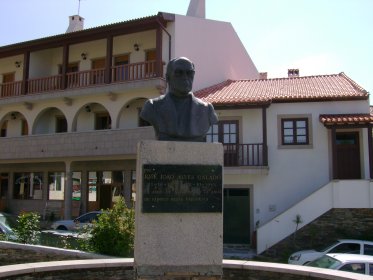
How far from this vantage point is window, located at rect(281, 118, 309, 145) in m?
21.3

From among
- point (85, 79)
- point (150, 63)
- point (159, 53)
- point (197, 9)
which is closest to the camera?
point (159, 53)

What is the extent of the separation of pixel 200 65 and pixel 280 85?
4.39 meters

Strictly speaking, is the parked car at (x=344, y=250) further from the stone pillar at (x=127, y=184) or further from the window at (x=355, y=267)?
the stone pillar at (x=127, y=184)

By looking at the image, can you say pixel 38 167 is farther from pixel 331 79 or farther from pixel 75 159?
pixel 331 79

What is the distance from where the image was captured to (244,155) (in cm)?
2142

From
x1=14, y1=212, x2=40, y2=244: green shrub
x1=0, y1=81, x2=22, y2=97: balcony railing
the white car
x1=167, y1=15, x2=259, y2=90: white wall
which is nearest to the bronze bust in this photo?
x1=14, y1=212, x2=40, y2=244: green shrub

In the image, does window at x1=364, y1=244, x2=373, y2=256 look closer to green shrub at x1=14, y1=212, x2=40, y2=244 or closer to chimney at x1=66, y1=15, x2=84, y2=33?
green shrub at x1=14, y1=212, x2=40, y2=244

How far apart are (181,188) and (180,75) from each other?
1.62 metres

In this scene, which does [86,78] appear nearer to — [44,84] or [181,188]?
[44,84]

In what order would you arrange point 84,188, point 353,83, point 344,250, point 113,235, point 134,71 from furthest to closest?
point 84,188 < point 134,71 < point 353,83 < point 344,250 < point 113,235

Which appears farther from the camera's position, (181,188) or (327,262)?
(327,262)

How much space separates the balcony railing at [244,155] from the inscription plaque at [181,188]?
48.6 feet

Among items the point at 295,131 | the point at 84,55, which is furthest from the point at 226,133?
the point at 84,55

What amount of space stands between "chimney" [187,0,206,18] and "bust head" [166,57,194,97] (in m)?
22.4
